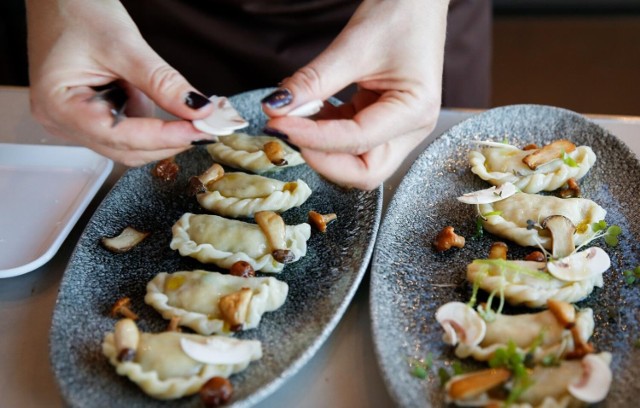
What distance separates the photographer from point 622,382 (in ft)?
4.91

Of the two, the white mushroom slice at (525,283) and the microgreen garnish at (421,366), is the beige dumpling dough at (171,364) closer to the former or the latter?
the microgreen garnish at (421,366)

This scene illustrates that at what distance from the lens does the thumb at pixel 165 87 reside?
166 centimetres

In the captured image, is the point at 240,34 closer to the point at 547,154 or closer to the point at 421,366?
the point at 547,154

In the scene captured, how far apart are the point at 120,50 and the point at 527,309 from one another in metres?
1.30

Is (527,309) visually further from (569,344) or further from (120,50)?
(120,50)

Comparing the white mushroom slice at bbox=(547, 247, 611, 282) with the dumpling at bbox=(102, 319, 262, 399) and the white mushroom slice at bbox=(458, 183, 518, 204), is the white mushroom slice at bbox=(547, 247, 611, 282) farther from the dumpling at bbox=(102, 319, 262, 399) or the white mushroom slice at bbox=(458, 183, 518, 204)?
the dumpling at bbox=(102, 319, 262, 399)

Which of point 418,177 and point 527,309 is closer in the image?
point 527,309

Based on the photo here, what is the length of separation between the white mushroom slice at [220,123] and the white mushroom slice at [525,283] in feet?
→ 2.47

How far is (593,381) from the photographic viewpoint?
57.5 inches

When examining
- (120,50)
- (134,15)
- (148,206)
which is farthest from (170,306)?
(134,15)

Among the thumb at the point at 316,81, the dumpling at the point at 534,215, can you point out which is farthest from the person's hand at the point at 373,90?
the dumpling at the point at 534,215

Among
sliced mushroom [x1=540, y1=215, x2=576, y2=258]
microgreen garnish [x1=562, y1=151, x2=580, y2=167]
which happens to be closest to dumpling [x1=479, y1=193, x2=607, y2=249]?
sliced mushroom [x1=540, y1=215, x2=576, y2=258]

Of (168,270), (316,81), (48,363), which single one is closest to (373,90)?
(316,81)

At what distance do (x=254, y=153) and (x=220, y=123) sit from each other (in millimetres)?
677
